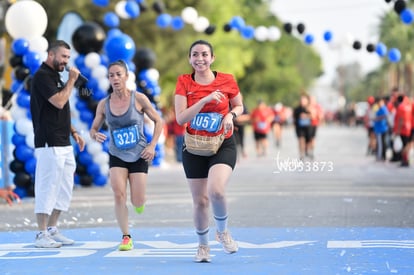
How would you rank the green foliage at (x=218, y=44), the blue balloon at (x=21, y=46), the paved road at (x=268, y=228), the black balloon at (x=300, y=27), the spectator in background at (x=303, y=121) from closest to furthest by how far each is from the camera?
the paved road at (x=268, y=228)
the blue balloon at (x=21, y=46)
the spectator in background at (x=303, y=121)
the black balloon at (x=300, y=27)
the green foliage at (x=218, y=44)

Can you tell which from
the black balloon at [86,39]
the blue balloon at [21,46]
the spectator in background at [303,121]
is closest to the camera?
the blue balloon at [21,46]

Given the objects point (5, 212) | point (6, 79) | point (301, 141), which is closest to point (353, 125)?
point (301, 141)

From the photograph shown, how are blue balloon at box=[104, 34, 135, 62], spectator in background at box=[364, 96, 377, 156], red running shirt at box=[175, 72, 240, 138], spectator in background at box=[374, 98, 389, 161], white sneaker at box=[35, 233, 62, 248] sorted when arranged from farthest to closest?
spectator in background at box=[364, 96, 377, 156] < spectator in background at box=[374, 98, 389, 161] < blue balloon at box=[104, 34, 135, 62] < white sneaker at box=[35, 233, 62, 248] < red running shirt at box=[175, 72, 240, 138]

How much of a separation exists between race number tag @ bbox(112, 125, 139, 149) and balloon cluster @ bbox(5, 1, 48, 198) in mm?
7256

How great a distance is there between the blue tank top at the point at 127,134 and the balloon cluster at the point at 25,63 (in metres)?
7.16

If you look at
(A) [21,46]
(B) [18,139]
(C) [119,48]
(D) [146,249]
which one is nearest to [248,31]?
(C) [119,48]

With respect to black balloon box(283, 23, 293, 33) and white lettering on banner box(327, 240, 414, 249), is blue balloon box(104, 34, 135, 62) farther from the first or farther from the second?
white lettering on banner box(327, 240, 414, 249)

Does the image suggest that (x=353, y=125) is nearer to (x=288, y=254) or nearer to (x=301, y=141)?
(x=301, y=141)

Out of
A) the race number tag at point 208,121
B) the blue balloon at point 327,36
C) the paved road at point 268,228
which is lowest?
the paved road at point 268,228

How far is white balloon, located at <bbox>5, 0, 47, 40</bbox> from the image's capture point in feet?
52.1

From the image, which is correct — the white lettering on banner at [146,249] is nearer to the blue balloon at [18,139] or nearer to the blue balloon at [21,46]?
the blue balloon at [18,139]

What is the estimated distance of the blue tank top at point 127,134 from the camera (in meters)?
8.95

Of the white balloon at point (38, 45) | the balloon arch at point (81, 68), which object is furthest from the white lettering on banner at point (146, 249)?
the white balloon at point (38, 45)

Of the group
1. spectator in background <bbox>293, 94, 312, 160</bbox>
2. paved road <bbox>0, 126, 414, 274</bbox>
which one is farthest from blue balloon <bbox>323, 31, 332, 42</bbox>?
paved road <bbox>0, 126, 414, 274</bbox>
